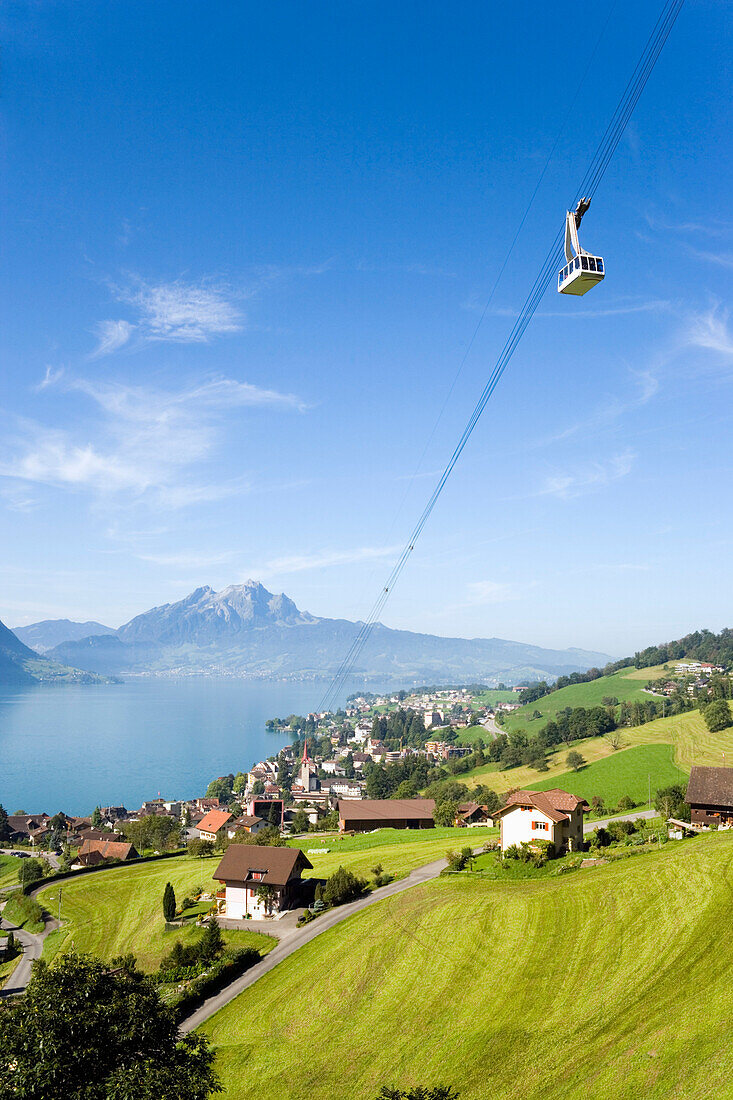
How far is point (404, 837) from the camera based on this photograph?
61.8 metres

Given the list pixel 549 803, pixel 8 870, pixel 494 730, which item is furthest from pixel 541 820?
pixel 494 730

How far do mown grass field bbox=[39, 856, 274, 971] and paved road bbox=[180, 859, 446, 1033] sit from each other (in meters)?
1.56

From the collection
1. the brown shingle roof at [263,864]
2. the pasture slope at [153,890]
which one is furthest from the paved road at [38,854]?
the brown shingle roof at [263,864]

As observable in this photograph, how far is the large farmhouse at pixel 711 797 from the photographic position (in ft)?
139

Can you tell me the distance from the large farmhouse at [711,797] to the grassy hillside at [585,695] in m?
105

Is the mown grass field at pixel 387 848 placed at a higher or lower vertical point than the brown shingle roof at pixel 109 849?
higher

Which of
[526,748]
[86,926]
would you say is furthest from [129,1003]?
[526,748]

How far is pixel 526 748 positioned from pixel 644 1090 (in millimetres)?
100756

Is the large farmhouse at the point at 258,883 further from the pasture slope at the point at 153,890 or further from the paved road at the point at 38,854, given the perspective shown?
the paved road at the point at 38,854

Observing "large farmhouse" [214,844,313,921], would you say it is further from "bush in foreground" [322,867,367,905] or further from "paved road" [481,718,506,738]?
"paved road" [481,718,506,738]

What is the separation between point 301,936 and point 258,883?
6004 mm

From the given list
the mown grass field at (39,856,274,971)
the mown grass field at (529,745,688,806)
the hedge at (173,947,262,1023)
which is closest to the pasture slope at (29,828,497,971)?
the mown grass field at (39,856,274,971)

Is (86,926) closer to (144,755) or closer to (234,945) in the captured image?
(234,945)

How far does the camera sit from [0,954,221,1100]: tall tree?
12.1 m
